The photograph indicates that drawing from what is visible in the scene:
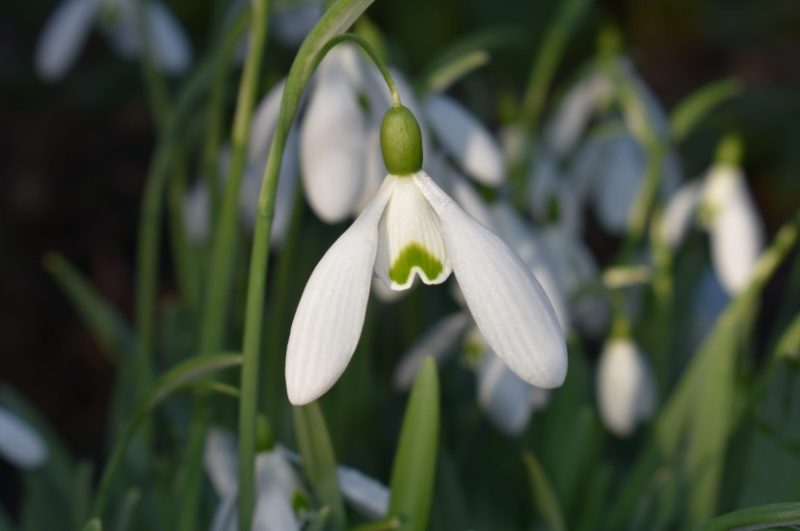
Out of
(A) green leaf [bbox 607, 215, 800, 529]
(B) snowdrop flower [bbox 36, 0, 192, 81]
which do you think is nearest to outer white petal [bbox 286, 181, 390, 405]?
(A) green leaf [bbox 607, 215, 800, 529]

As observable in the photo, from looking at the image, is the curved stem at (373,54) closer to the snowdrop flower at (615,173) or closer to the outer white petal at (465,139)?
the outer white petal at (465,139)

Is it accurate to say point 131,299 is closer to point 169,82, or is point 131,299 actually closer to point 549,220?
point 169,82

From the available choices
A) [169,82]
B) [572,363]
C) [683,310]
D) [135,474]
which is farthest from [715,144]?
[135,474]

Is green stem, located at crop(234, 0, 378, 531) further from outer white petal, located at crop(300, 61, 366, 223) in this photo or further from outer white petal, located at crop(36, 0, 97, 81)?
outer white petal, located at crop(36, 0, 97, 81)

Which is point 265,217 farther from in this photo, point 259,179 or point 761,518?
point 259,179

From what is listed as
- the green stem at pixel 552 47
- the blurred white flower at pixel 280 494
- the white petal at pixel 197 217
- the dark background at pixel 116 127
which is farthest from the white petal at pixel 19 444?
the dark background at pixel 116 127

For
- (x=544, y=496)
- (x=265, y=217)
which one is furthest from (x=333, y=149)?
(x=544, y=496)
